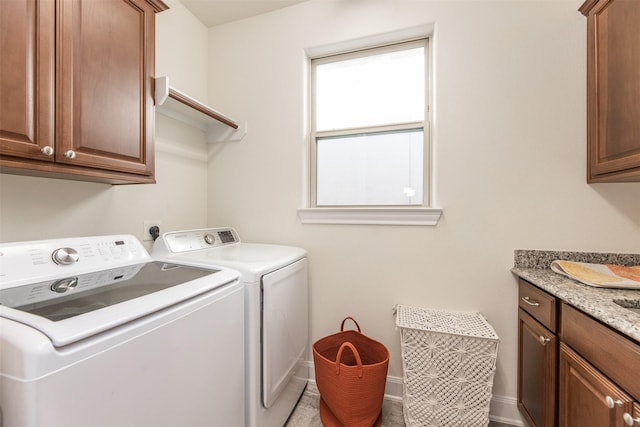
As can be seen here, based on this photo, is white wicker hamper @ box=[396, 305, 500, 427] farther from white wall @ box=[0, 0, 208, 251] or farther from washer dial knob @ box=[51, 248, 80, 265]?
white wall @ box=[0, 0, 208, 251]

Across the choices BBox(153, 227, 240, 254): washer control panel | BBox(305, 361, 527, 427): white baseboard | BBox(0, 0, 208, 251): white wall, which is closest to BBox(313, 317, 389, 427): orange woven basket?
BBox(305, 361, 527, 427): white baseboard

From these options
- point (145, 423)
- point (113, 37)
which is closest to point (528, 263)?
point (145, 423)

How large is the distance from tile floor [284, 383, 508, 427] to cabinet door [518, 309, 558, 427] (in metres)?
0.28

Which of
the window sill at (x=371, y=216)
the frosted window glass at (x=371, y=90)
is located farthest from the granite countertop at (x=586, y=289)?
the frosted window glass at (x=371, y=90)

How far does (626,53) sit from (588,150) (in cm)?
45

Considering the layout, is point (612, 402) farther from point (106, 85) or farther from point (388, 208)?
point (106, 85)

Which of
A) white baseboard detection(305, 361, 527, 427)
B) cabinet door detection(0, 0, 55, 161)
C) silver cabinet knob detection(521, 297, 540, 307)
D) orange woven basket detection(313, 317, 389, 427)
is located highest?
cabinet door detection(0, 0, 55, 161)

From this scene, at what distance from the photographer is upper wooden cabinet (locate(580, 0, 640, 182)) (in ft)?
3.65

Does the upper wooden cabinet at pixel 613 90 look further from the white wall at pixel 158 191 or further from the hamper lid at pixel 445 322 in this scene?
the white wall at pixel 158 191

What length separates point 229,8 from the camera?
1.95 m

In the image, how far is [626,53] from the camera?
1154 mm

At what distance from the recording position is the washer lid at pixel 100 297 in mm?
610

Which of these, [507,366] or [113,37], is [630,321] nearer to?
[507,366]

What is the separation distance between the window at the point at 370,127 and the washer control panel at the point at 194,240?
27.0 inches
